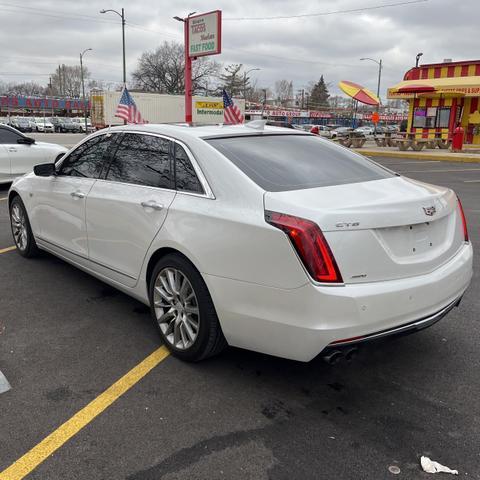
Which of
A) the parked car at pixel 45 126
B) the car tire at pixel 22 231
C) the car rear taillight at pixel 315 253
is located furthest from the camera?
the parked car at pixel 45 126

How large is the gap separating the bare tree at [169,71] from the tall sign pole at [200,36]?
52718 millimetres

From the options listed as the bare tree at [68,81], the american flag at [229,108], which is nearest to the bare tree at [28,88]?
the bare tree at [68,81]

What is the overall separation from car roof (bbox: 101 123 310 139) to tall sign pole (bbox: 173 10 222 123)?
62.9ft

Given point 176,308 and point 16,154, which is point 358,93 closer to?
point 16,154

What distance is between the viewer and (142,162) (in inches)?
156

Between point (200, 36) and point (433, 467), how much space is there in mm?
24312

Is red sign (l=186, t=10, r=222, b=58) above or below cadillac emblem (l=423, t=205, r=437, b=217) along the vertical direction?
above

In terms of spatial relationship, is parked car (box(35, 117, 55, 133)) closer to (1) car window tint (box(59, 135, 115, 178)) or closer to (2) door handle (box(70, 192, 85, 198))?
(1) car window tint (box(59, 135, 115, 178))

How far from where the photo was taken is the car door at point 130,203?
3.63 m

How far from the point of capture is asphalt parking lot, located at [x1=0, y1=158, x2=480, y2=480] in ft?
8.23

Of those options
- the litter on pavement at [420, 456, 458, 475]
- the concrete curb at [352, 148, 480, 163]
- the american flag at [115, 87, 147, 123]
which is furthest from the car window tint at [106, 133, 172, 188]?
the concrete curb at [352, 148, 480, 163]

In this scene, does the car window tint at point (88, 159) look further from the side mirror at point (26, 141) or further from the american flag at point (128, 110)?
the american flag at point (128, 110)

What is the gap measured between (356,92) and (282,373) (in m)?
29.0

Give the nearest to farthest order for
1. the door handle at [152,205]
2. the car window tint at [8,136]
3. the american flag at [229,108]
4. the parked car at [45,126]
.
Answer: the door handle at [152,205] → the car window tint at [8,136] → the american flag at [229,108] → the parked car at [45,126]
